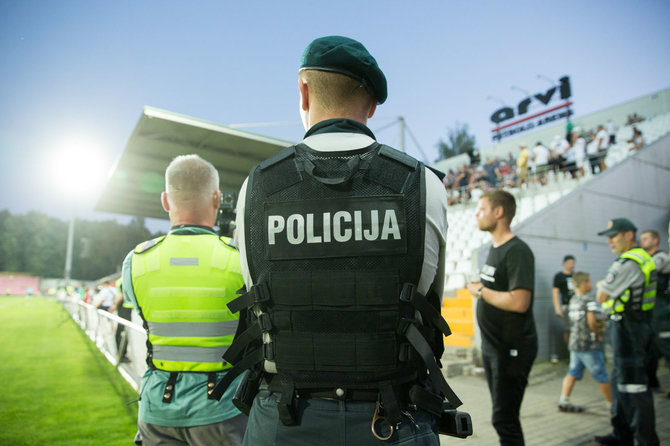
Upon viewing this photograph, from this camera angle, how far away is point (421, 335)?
1395 mm

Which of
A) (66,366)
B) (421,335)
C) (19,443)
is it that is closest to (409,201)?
(421,335)

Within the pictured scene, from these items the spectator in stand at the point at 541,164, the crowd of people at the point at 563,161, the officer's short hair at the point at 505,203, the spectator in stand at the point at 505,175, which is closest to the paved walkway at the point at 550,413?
the officer's short hair at the point at 505,203

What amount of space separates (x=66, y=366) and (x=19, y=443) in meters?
5.76

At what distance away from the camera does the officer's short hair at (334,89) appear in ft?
5.19

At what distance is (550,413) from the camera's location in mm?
6012

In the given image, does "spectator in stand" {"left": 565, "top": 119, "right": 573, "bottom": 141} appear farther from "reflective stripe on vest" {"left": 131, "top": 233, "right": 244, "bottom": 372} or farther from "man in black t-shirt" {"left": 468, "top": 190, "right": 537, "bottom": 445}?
"reflective stripe on vest" {"left": 131, "top": 233, "right": 244, "bottom": 372}

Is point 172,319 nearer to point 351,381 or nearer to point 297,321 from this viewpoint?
point 297,321

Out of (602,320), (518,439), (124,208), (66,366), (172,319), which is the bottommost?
(66,366)

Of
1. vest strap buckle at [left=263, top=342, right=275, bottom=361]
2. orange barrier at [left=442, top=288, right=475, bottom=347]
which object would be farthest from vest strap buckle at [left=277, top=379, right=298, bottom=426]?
orange barrier at [left=442, top=288, right=475, bottom=347]

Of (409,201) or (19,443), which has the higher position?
(409,201)

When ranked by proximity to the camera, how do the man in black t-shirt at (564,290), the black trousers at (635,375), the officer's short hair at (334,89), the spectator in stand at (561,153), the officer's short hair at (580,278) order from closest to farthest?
the officer's short hair at (334,89), the black trousers at (635,375), the officer's short hair at (580,278), the man in black t-shirt at (564,290), the spectator in stand at (561,153)

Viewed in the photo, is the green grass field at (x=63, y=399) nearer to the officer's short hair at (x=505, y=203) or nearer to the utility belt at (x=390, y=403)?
the utility belt at (x=390, y=403)

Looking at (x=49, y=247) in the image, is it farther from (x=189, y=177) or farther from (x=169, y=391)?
(x=169, y=391)

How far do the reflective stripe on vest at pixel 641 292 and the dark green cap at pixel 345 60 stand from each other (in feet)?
12.7
